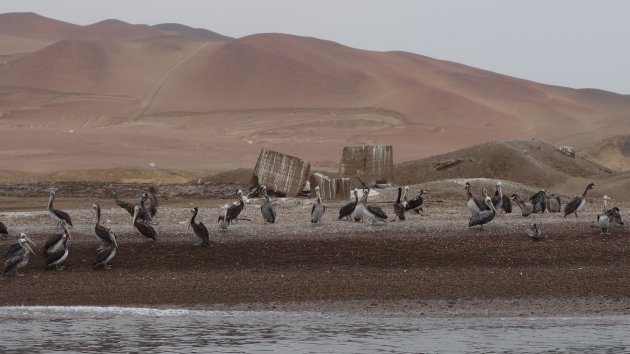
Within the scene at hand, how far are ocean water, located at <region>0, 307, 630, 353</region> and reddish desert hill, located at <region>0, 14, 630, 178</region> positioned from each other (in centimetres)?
2850

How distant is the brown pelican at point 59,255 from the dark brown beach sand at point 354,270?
0.23 m

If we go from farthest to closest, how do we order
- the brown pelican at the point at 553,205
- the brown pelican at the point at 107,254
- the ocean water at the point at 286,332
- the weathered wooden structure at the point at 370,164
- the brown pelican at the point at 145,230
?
1. the weathered wooden structure at the point at 370,164
2. the brown pelican at the point at 553,205
3. the brown pelican at the point at 145,230
4. the brown pelican at the point at 107,254
5. the ocean water at the point at 286,332

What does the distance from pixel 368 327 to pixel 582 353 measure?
285 centimetres

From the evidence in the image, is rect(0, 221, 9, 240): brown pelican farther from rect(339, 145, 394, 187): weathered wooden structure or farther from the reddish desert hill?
the reddish desert hill

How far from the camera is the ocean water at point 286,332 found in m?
13.8

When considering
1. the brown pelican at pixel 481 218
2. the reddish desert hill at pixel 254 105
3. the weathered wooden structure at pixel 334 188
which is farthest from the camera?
the reddish desert hill at pixel 254 105

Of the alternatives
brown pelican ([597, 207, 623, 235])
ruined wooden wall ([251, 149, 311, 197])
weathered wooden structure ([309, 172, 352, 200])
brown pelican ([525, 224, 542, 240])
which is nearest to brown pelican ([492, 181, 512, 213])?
brown pelican ([597, 207, 623, 235])

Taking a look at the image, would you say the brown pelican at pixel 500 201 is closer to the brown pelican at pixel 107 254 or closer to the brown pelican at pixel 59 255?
the brown pelican at pixel 107 254

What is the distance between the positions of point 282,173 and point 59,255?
1214cm

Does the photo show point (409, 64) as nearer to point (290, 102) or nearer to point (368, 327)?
point (290, 102)

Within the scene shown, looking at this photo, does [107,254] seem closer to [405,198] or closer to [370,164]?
[405,198]

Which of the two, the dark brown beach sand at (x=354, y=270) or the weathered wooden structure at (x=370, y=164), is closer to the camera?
the dark brown beach sand at (x=354, y=270)

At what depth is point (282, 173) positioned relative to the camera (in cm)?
2956

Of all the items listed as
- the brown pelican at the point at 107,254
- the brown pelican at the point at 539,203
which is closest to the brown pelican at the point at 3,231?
the brown pelican at the point at 107,254
